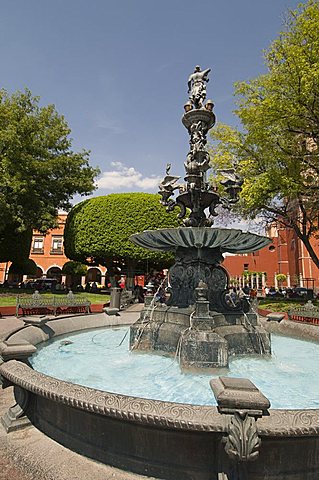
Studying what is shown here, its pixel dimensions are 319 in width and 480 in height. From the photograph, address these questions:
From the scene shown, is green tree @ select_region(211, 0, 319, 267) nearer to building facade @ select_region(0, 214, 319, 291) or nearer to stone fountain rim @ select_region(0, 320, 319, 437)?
stone fountain rim @ select_region(0, 320, 319, 437)

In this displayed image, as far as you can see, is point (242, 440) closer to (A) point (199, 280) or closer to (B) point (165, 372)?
(B) point (165, 372)

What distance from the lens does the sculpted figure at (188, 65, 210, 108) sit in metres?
7.12

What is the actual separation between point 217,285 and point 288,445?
161 inches

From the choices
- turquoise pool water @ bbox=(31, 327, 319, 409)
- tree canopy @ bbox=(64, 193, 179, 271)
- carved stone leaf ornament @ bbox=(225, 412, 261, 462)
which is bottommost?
turquoise pool water @ bbox=(31, 327, 319, 409)

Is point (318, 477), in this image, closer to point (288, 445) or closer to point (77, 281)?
point (288, 445)

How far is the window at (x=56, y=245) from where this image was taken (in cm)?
4509

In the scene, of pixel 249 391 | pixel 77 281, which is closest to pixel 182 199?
pixel 249 391

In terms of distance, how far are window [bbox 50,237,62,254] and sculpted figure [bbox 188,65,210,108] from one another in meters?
41.4

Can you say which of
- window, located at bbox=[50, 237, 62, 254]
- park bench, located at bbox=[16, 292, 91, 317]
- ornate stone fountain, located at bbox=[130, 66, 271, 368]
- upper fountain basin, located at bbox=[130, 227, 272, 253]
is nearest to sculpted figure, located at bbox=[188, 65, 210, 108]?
ornate stone fountain, located at bbox=[130, 66, 271, 368]

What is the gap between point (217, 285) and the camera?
6383mm

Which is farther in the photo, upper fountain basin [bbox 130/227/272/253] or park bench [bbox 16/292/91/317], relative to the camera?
park bench [bbox 16/292/91/317]

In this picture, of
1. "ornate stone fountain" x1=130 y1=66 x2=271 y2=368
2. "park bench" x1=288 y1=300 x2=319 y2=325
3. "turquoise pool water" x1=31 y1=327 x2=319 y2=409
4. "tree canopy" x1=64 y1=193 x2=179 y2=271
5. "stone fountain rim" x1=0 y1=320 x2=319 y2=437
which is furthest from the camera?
"tree canopy" x1=64 y1=193 x2=179 y2=271

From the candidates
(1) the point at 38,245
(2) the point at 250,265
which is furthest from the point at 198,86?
(2) the point at 250,265

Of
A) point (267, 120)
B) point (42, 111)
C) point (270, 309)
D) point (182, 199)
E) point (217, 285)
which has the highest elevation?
point (42, 111)
